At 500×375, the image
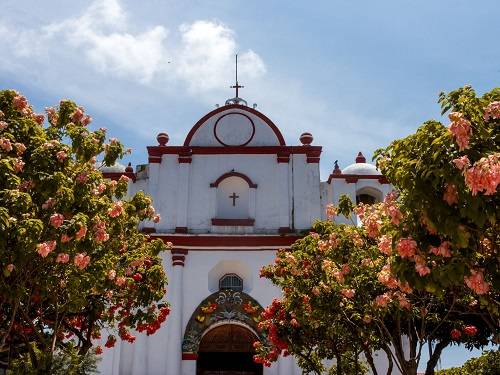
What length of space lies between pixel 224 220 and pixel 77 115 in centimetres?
1155

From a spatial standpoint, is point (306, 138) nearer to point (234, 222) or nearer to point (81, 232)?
point (234, 222)

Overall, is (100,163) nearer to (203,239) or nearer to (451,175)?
(451,175)

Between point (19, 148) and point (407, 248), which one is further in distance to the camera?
point (19, 148)

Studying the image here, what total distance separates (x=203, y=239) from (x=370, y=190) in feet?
21.4

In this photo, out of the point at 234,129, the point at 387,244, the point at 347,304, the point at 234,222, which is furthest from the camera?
the point at 234,129

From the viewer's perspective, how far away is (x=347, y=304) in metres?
13.2

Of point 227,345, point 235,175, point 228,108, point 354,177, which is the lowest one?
point 227,345

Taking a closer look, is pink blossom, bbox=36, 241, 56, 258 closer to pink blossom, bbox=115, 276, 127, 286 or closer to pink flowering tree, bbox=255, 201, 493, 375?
pink blossom, bbox=115, 276, 127, 286

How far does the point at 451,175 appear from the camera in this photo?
20.0 ft

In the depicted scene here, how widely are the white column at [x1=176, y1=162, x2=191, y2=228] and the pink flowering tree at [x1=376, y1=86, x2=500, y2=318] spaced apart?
51.3 ft

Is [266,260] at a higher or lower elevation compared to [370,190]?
lower

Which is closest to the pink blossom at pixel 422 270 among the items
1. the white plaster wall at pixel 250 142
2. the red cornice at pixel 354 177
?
the red cornice at pixel 354 177

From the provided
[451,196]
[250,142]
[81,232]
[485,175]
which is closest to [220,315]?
[250,142]

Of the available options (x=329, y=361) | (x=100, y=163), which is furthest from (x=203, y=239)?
(x=100, y=163)
